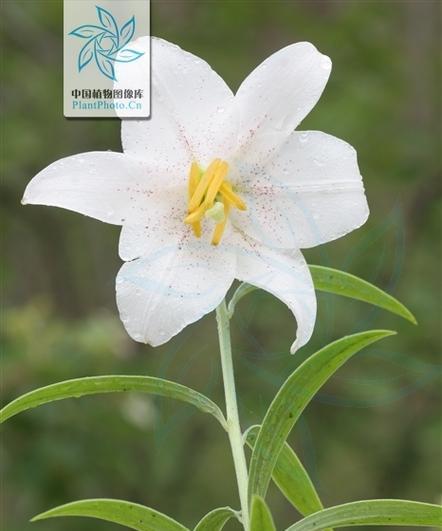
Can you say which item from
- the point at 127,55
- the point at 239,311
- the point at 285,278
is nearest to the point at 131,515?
the point at 285,278

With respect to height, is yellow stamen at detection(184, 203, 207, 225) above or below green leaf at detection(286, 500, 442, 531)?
above

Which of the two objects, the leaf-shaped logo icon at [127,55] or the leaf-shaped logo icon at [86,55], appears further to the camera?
the leaf-shaped logo icon at [86,55]

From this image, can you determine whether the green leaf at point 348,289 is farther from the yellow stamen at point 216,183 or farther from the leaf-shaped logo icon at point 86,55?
the leaf-shaped logo icon at point 86,55

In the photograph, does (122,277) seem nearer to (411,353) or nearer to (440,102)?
(411,353)

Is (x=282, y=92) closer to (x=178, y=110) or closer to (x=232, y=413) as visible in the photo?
(x=178, y=110)

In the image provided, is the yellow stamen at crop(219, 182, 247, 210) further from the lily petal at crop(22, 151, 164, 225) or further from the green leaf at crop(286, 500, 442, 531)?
the green leaf at crop(286, 500, 442, 531)
